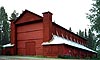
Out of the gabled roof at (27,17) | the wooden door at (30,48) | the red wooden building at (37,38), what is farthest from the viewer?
the wooden door at (30,48)

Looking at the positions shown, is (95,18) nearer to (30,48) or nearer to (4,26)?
(30,48)

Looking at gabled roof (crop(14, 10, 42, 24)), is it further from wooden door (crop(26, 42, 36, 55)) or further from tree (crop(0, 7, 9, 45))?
tree (crop(0, 7, 9, 45))

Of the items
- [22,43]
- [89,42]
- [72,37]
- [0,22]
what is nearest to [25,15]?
[22,43]

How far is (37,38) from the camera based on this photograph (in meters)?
48.0

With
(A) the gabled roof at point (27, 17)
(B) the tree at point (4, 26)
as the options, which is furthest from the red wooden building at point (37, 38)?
(B) the tree at point (4, 26)

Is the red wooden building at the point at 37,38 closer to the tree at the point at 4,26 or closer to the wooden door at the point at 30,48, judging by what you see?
the wooden door at the point at 30,48

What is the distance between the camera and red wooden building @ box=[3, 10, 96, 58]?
43.5 metres

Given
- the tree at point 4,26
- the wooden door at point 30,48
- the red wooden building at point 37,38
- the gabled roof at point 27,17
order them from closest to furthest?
the red wooden building at point 37,38
the gabled roof at point 27,17
the wooden door at point 30,48
the tree at point 4,26

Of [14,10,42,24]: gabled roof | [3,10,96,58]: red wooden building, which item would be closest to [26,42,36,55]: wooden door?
[3,10,96,58]: red wooden building

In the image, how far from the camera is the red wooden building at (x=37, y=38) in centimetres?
4353

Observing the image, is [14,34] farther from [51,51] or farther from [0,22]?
[0,22]

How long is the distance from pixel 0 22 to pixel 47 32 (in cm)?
5104

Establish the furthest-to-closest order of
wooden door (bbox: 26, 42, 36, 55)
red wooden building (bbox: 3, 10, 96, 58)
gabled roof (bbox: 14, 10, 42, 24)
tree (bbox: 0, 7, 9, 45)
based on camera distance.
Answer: tree (bbox: 0, 7, 9, 45) → wooden door (bbox: 26, 42, 36, 55) → gabled roof (bbox: 14, 10, 42, 24) → red wooden building (bbox: 3, 10, 96, 58)

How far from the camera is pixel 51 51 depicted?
43438mm
